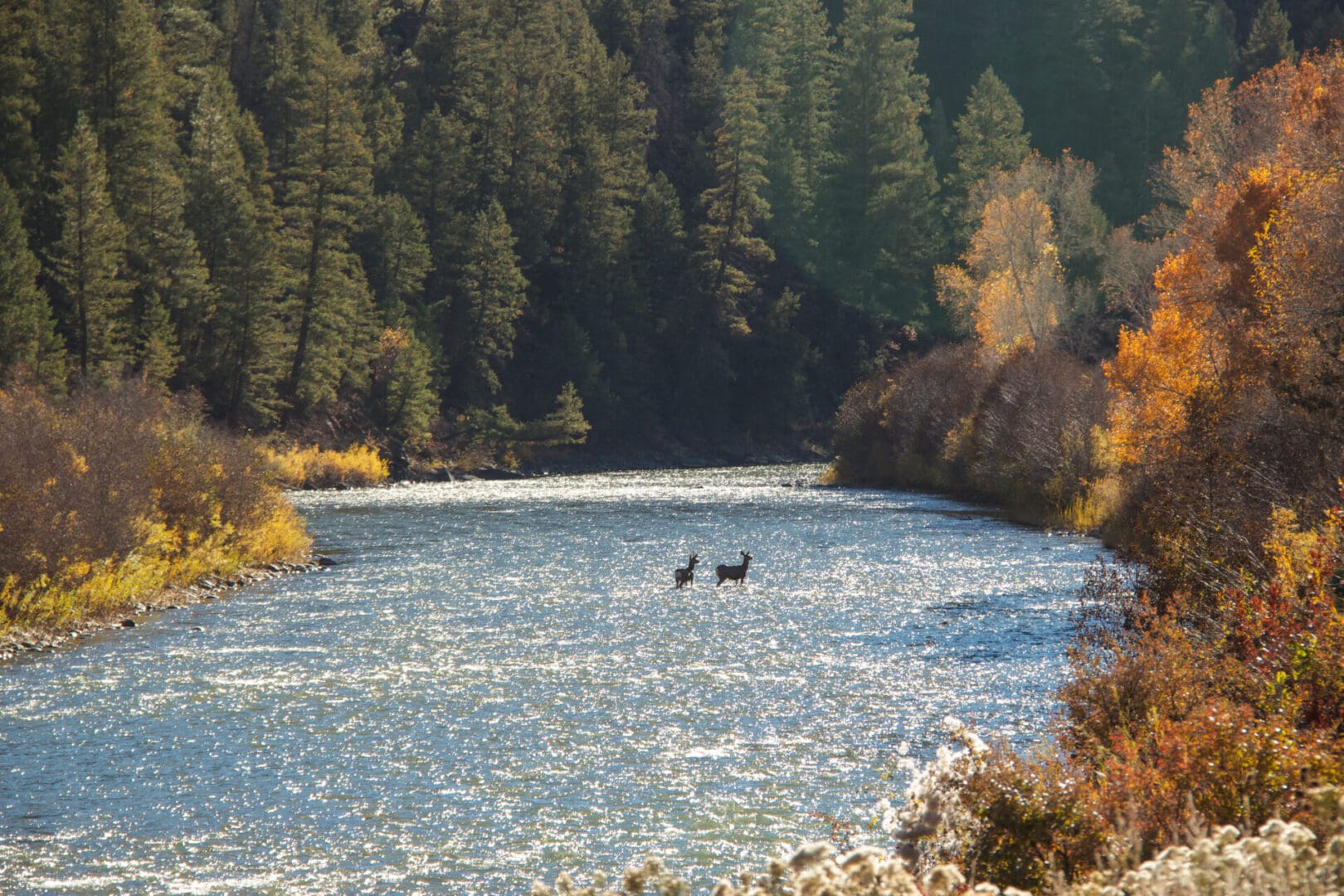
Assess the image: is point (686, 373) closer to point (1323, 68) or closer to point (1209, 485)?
point (1323, 68)

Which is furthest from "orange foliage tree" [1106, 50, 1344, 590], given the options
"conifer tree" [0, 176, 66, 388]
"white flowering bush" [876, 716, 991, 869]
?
"conifer tree" [0, 176, 66, 388]

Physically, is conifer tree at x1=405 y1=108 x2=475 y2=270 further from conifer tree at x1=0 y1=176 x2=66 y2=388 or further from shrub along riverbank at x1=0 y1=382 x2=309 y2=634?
shrub along riverbank at x1=0 y1=382 x2=309 y2=634

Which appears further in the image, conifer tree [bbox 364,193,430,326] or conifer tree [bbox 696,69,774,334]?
conifer tree [bbox 696,69,774,334]

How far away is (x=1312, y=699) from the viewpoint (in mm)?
11102

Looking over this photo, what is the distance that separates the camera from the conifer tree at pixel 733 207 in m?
108

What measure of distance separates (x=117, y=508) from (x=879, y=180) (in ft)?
308

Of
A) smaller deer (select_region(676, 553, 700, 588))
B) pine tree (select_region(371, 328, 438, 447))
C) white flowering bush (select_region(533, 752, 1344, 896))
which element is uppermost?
pine tree (select_region(371, 328, 438, 447))

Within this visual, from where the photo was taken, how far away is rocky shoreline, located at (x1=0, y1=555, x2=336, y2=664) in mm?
24734

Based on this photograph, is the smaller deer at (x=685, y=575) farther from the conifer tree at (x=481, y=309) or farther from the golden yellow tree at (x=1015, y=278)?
the conifer tree at (x=481, y=309)

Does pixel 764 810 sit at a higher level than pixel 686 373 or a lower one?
lower

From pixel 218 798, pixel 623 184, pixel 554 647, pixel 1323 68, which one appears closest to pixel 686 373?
pixel 623 184

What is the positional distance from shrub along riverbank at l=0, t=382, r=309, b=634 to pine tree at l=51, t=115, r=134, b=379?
873 inches

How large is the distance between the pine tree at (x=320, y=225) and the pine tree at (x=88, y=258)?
14416mm

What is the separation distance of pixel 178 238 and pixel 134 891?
61450mm
